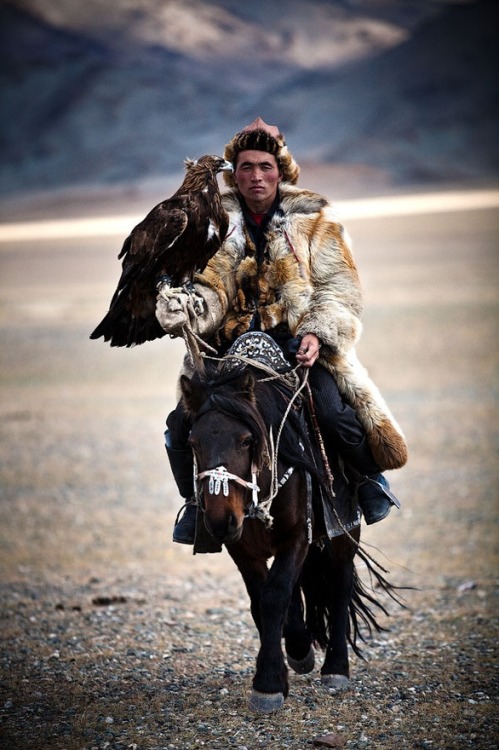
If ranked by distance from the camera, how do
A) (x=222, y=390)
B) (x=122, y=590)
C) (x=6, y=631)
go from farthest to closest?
(x=122, y=590), (x=6, y=631), (x=222, y=390)

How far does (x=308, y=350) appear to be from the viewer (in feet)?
15.5

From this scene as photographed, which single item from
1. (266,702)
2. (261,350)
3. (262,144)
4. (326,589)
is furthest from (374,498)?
(262,144)

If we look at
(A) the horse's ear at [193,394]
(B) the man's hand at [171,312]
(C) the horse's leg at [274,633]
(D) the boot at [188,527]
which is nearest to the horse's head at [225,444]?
(A) the horse's ear at [193,394]

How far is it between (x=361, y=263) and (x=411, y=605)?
136 ft

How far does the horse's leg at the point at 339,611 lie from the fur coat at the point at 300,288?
20.1 inches

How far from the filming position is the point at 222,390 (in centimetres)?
422

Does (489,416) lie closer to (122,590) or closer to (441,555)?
(441,555)

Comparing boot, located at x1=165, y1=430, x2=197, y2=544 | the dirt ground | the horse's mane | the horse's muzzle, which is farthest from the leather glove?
the dirt ground

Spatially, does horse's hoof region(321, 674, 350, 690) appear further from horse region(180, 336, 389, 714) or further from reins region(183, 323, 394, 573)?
reins region(183, 323, 394, 573)

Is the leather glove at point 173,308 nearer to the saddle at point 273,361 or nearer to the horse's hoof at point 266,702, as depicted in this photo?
the saddle at point 273,361

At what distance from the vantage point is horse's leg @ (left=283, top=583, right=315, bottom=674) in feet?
16.8

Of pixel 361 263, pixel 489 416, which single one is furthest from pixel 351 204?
pixel 489 416

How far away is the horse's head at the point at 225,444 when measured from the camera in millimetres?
3938

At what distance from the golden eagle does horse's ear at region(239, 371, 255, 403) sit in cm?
72
